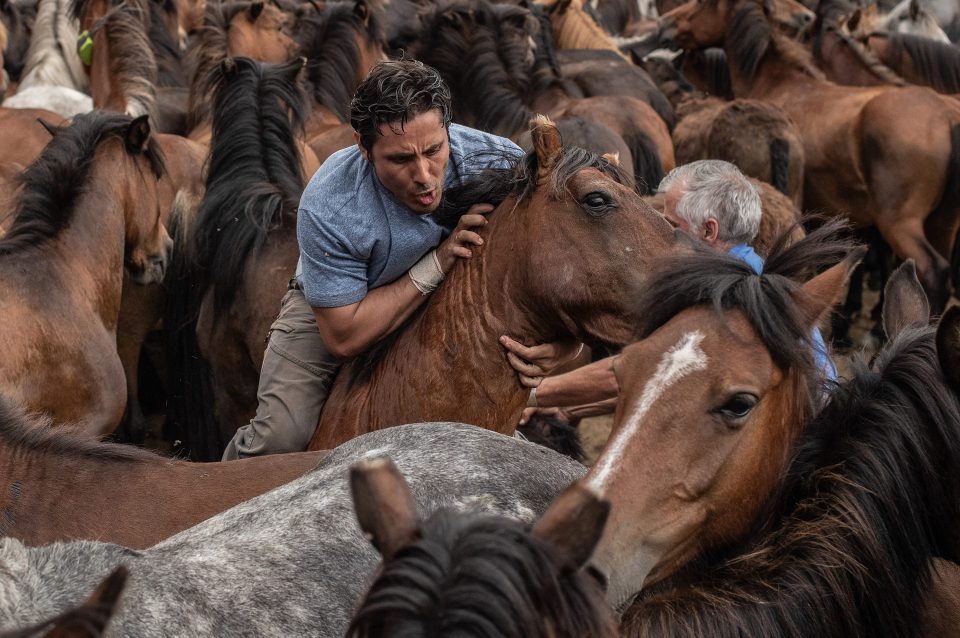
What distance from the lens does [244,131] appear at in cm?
479

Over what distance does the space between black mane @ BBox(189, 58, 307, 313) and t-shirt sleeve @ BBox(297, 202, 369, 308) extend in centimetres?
162

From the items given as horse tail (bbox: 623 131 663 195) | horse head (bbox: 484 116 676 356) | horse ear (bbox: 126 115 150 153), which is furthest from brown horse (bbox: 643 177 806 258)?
horse ear (bbox: 126 115 150 153)

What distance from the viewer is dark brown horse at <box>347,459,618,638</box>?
1.34 m

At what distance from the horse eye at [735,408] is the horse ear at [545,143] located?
105cm

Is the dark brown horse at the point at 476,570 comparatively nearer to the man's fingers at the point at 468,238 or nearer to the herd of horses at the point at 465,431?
the herd of horses at the point at 465,431

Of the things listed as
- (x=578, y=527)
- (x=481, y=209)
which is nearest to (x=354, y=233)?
(x=481, y=209)

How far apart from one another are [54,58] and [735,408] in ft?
27.7

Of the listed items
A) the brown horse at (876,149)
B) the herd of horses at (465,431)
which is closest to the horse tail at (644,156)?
the brown horse at (876,149)

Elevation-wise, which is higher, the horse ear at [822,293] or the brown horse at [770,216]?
the horse ear at [822,293]

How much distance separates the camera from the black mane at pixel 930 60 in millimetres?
9344

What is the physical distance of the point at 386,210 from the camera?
3.03 metres

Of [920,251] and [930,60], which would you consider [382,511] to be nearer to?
[920,251]

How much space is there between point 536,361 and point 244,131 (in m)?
2.42

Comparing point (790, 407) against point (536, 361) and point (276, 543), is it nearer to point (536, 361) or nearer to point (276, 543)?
point (536, 361)
